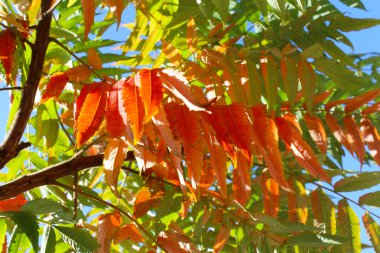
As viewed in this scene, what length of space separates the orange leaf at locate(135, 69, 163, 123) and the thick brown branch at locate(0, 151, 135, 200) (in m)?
0.25

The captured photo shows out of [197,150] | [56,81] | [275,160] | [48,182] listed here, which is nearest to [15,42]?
[56,81]

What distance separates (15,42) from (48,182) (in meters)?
0.25

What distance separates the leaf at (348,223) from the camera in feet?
4.06

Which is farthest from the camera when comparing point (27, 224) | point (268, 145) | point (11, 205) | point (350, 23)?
point (350, 23)

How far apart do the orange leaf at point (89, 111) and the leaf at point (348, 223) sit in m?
0.59

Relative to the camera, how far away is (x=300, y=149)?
1159mm

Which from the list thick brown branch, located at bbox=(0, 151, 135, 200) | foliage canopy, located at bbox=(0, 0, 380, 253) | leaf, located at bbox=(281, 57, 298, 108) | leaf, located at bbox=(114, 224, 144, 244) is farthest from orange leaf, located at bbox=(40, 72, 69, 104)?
leaf, located at bbox=(281, 57, 298, 108)

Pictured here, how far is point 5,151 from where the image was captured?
101cm

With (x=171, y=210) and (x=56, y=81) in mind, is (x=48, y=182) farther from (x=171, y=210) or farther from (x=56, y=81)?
(x=171, y=210)

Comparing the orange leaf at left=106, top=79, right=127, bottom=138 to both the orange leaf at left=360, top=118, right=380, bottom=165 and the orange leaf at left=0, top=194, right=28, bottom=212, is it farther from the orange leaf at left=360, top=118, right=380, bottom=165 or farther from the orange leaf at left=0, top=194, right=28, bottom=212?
the orange leaf at left=360, top=118, right=380, bottom=165

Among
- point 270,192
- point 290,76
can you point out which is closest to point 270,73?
point 290,76

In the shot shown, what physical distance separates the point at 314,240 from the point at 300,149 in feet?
0.57

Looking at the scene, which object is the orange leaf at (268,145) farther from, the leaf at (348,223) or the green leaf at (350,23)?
the green leaf at (350,23)

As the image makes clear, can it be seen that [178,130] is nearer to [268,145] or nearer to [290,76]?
[268,145]
